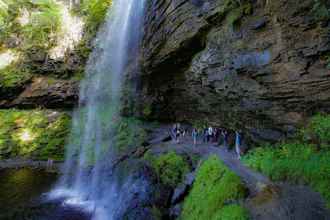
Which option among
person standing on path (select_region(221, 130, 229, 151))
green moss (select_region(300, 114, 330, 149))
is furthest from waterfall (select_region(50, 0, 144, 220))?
green moss (select_region(300, 114, 330, 149))

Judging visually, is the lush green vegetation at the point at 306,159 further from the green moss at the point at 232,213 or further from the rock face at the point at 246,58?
the green moss at the point at 232,213

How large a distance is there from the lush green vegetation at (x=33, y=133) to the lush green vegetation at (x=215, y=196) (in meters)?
12.2

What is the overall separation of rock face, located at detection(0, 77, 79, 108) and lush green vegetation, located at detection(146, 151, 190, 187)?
11.9 m

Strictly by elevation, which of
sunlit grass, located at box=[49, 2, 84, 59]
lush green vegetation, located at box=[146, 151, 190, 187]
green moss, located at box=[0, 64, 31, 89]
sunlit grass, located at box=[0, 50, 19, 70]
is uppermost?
sunlit grass, located at box=[49, 2, 84, 59]

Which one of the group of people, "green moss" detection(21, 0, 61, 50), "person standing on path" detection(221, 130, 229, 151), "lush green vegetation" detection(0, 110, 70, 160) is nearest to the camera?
the group of people

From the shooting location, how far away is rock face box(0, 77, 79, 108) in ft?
63.6

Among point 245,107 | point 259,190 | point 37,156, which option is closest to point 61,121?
point 37,156

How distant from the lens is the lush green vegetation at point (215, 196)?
5.48m

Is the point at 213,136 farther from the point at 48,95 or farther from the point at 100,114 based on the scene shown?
the point at 48,95

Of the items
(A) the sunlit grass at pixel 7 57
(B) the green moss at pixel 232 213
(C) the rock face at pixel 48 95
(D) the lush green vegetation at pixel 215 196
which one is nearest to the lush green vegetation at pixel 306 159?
(D) the lush green vegetation at pixel 215 196

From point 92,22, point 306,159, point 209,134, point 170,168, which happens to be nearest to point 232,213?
point 306,159

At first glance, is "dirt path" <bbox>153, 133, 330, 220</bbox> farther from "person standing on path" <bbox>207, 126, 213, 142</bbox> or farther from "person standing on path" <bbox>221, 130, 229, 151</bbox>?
"person standing on path" <bbox>207, 126, 213, 142</bbox>

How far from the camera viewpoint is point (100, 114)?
61.2 ft

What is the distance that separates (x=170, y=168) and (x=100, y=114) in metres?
10.8
